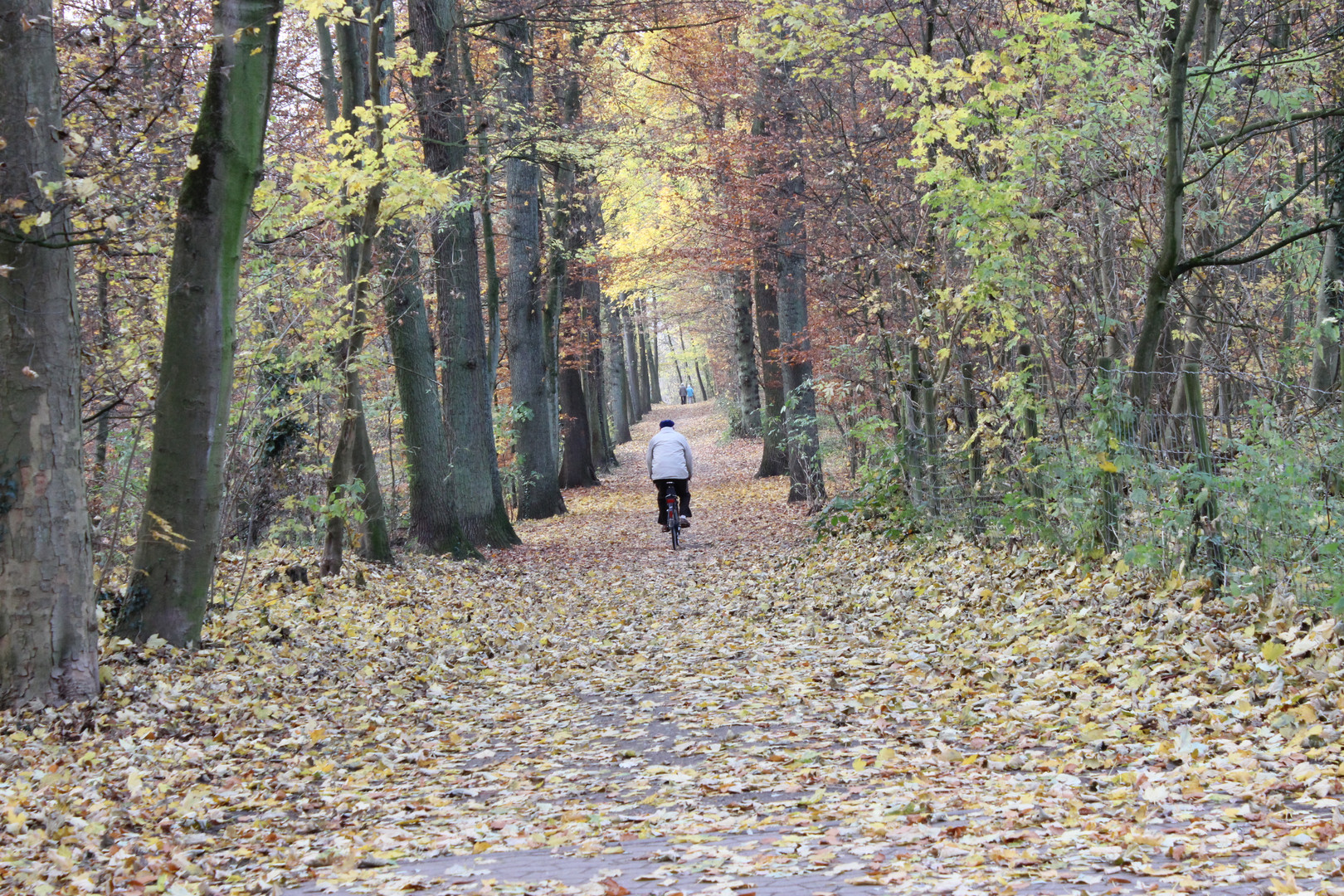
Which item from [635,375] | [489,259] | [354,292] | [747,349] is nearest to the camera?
[354,292]

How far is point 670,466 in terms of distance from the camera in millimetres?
15531

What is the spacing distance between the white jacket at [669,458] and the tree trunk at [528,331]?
14.7 ft

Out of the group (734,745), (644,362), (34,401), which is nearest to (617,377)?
(644,362)

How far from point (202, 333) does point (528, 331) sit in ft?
40.7

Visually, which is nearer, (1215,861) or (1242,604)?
(1215,861)

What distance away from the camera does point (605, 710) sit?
719 centimetres

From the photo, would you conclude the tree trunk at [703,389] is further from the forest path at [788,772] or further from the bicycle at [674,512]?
the forest path at [788,772]

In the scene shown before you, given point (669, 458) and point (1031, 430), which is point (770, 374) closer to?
point (669, 458)

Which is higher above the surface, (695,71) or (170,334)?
(695,71)

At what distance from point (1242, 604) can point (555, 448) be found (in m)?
16.0

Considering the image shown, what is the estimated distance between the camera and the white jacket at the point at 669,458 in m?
15.5

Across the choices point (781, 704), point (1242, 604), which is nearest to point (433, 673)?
point (781, 704)

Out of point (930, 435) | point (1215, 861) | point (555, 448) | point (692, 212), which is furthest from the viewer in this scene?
point (692, 212)

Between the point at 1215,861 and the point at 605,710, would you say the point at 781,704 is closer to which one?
the point at 605,710
